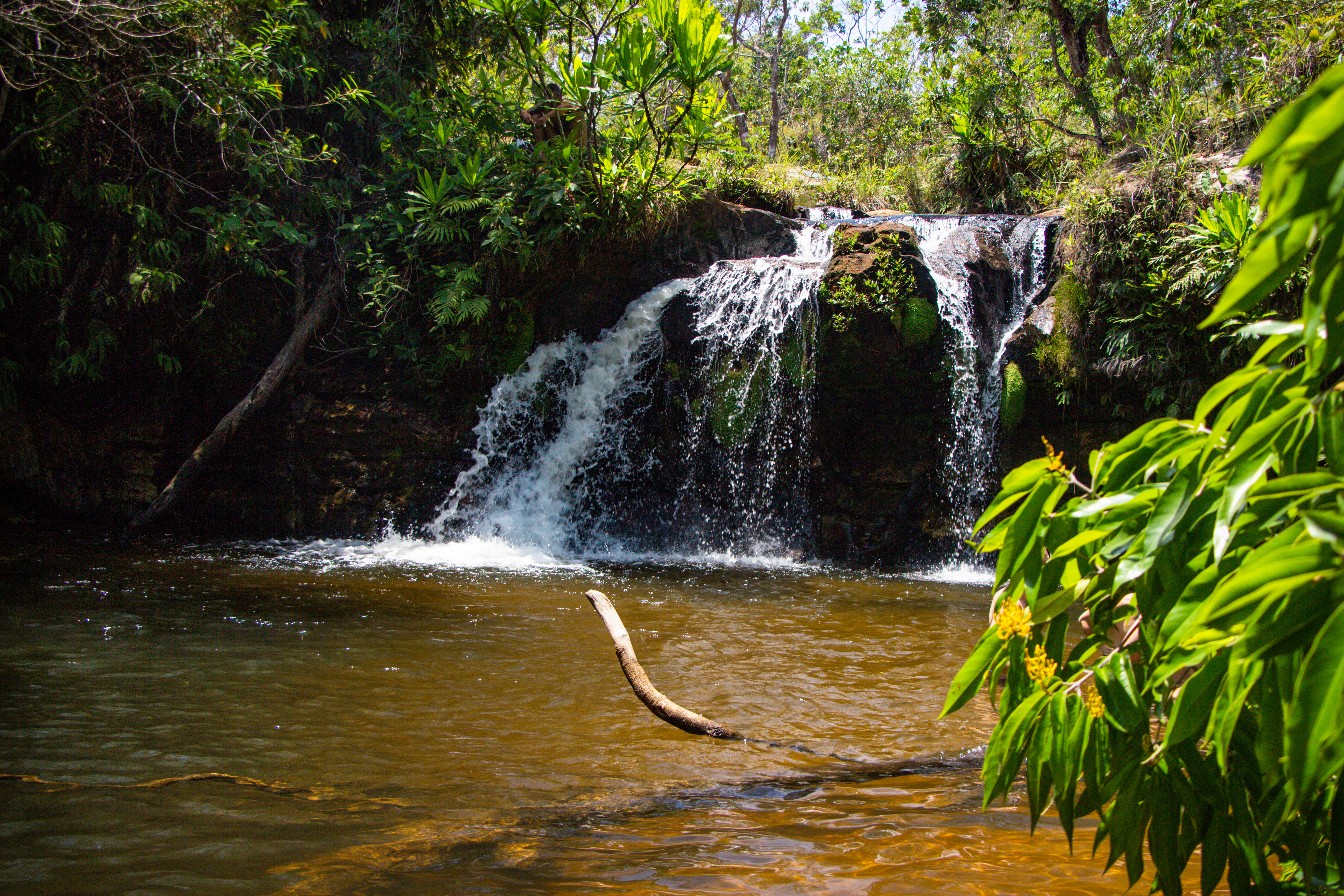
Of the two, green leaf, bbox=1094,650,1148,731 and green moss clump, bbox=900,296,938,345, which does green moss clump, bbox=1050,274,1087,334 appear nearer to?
green moss clump, bbox=900,296,938,345

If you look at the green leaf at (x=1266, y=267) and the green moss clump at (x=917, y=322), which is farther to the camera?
the green moss clump at (x=917, y=322)

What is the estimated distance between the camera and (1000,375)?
9.93 m

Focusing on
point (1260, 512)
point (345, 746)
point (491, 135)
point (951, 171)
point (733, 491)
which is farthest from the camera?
point (951, 171)

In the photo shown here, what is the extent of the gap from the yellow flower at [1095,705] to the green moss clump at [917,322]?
29.4 feet

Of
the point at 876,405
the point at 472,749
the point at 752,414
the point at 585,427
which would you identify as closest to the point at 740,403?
the point at 752,414

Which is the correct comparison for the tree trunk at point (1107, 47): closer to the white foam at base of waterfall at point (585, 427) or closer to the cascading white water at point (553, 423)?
the white foam at base of waterfall at point (585, 427)

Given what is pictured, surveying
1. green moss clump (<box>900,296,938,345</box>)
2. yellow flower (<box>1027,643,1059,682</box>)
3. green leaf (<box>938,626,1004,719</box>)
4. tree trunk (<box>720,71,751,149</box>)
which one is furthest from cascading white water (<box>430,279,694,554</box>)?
tree trunk (<box>720,71,751,149</box>)

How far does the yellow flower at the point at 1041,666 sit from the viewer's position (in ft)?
4.36

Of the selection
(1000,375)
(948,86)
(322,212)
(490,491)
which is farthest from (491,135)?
(948,86)

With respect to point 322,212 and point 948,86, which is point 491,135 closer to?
point 322,212

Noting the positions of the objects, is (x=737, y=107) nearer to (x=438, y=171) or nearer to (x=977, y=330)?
(x=438, y=171)

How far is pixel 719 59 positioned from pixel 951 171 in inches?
240

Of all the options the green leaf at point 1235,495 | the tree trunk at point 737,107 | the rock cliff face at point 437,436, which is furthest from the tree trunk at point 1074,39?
the green leaf at point 1235,495

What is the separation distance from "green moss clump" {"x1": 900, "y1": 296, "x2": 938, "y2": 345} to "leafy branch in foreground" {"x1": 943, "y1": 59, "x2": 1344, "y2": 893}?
8.52 metres
